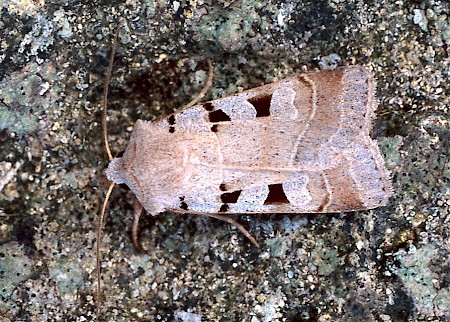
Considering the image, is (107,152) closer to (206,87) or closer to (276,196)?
(206,87)

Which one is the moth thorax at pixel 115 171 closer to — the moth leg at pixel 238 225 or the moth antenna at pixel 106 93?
the moth antenna at pixel 106 93

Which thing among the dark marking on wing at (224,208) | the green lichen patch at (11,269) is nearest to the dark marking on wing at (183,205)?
the dark marking on wing at (224,208)

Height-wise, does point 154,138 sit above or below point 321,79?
below

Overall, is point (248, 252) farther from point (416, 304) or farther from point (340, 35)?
point (340, 35)

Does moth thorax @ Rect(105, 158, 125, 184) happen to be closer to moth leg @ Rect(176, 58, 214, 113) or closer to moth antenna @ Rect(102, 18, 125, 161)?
moth antenna @ Rect(102, 18, 125, 161)

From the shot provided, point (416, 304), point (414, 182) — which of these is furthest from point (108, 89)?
point (416, 304)

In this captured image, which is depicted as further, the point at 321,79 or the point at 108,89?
the point at 108,89
